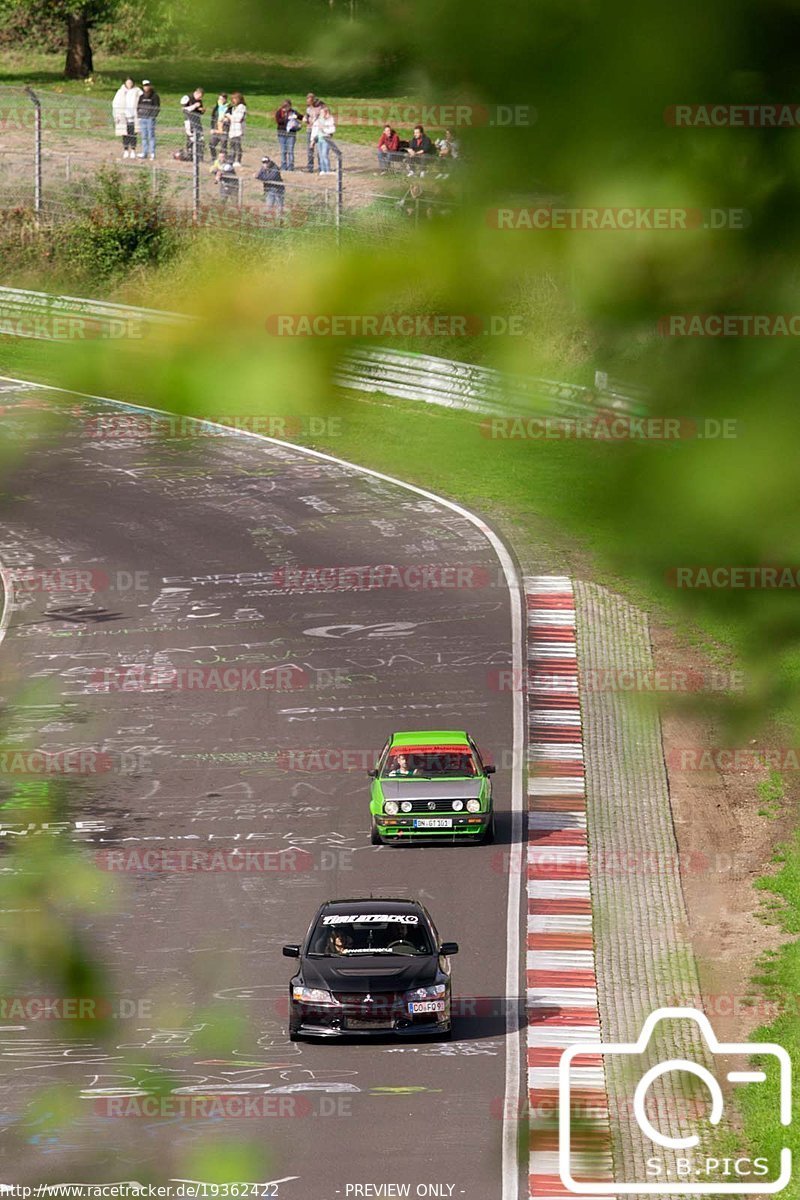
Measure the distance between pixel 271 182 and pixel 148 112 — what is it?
11.8 inches

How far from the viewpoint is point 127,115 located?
2.52 meters

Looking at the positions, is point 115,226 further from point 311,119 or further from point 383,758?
point 383,758

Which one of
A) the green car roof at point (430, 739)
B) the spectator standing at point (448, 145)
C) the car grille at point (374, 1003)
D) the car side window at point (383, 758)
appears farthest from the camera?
the green car roof at point (430, 739)

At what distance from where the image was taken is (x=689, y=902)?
23516mm

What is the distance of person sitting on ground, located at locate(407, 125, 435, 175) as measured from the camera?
135 centimetres

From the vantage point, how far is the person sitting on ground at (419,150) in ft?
4.43

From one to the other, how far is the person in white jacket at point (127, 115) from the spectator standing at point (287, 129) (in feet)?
0.68

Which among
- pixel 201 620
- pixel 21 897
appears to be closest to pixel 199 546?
pixel 201 620

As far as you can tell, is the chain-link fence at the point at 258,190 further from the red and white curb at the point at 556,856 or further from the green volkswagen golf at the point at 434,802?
the green volkswagen golf at the point at 434,802

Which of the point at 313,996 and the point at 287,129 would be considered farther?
the point at 313,996

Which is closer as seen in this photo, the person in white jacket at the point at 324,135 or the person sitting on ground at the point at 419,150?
the person sitting on ground at the point at 419,150

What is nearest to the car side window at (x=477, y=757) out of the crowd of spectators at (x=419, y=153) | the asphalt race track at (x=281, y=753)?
the asphalt race track at (x=281, y=753)

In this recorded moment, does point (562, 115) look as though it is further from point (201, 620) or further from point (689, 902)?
point (201, 620)

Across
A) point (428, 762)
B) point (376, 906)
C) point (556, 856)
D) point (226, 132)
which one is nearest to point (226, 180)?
point (226, 132)
